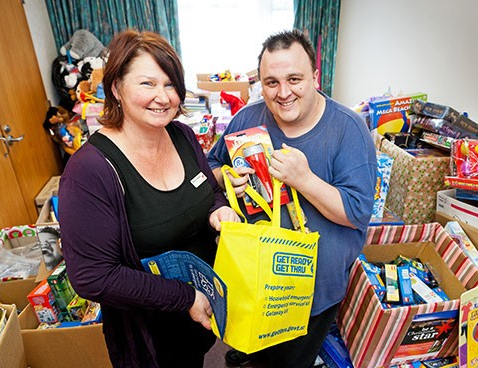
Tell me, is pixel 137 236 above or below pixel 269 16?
below

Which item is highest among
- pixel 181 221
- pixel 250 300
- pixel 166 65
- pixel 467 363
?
pixel 166 65

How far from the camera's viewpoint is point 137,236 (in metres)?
0.87

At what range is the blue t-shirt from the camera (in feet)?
3.07

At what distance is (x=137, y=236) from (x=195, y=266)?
179mm

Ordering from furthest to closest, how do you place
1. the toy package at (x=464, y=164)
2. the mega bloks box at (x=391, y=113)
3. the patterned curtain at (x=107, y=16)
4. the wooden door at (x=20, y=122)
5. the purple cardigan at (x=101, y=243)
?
the patterned curtain at (x=107, y=16), the wooden door at (x=20, y=122), the mega bloks box at (x=391, y=113), the toy package at (x=464, y=164), the purple cardigan at (x=101, y=243)

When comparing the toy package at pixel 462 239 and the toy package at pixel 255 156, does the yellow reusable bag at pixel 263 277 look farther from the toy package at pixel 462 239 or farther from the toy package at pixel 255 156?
the toy package at pixel 462 239

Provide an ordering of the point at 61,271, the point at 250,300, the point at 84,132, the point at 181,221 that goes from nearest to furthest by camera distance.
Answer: the point at 250,300
the point at 181,221
the point at 61,271
the point at 84,132

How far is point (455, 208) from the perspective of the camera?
1377 mm

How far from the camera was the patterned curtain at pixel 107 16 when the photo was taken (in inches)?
133

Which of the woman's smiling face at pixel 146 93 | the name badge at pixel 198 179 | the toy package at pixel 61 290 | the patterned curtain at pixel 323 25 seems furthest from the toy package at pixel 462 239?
the patterned curtain at pixel 323 25

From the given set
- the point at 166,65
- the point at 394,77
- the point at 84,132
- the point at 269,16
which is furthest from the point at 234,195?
the point at 269,16

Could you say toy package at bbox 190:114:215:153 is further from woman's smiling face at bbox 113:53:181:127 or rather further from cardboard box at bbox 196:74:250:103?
woman's smiling face at bbox 113:53:181:127

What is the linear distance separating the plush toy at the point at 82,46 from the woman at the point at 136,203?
277 cm

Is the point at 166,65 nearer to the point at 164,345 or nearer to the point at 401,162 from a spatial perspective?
the point at 164,345
